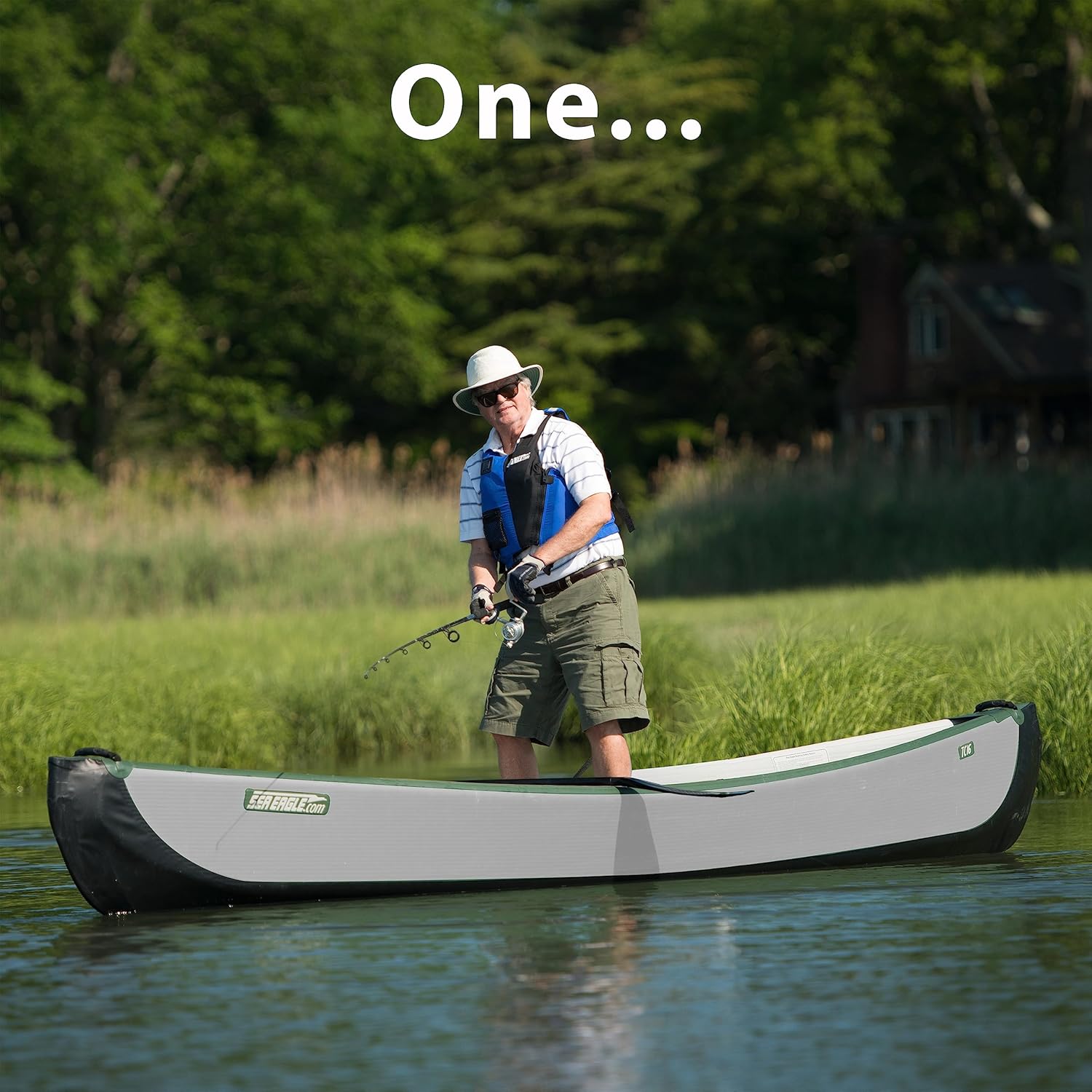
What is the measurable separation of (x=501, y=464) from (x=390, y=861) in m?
1.61

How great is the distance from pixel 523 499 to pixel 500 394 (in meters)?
0.42

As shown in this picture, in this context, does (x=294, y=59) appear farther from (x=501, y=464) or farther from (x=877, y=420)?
(x=501, y=464)

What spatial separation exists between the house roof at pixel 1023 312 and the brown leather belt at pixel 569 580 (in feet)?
123

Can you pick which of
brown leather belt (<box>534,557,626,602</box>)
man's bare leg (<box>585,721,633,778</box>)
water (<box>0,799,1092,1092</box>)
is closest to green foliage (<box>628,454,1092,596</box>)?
water (<box>0,799,1092,1092</box>)

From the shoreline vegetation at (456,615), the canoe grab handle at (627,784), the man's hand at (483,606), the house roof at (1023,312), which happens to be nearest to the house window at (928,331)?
the house roof at (1023,312)

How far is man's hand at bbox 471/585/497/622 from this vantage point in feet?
30.1

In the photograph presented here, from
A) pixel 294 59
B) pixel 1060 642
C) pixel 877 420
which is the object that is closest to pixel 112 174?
pixel 294 59

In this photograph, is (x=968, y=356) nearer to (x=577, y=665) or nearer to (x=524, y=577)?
(x=577, y=665)

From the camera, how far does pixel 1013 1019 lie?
22.3 ft

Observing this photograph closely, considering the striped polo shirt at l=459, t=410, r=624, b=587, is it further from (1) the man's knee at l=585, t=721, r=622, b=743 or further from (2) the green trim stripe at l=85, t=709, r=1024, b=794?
(2) the green trim stripe at l=85, t=709, r=1024, b=794

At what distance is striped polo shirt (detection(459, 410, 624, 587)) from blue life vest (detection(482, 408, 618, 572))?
2 centimetres

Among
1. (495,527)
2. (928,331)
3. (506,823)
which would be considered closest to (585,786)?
(506,823)

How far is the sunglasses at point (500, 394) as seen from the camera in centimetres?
929

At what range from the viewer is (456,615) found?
21328 mm
